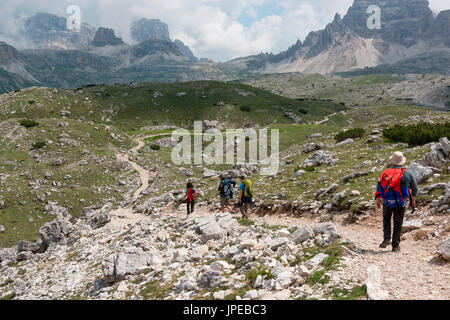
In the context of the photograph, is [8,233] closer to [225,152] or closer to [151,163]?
[151,163]

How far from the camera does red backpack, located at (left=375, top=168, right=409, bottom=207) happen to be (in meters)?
8.92

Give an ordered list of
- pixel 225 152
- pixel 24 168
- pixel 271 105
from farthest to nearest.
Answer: pixel 271 105 → pixel 225 152 → pixel 24 168

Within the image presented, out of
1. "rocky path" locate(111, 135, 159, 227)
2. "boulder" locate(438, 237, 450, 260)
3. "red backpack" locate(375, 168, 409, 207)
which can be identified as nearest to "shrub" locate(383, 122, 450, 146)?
"red backpack" locate(375, 168, 409, 207)

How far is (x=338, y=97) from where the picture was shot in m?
183

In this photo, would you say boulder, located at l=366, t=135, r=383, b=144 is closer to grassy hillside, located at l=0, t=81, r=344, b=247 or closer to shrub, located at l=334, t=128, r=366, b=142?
shrub, located at l=334, t=128, r=366, b=142

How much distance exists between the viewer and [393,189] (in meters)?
9.01

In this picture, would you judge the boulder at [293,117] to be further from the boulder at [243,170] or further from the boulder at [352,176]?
the boulder at [352,176]

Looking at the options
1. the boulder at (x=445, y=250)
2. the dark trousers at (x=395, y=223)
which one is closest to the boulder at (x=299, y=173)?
the dark trousers at (x=395, y=223)

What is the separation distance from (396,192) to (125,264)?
11302 millimetres

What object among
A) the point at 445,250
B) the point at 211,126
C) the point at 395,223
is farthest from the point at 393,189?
the point at 211,126

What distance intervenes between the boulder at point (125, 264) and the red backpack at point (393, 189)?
32.6ft

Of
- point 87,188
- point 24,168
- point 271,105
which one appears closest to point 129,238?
point 87,188

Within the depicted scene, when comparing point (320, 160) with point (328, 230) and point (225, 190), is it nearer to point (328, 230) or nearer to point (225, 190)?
point (225, 190)
